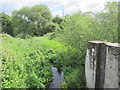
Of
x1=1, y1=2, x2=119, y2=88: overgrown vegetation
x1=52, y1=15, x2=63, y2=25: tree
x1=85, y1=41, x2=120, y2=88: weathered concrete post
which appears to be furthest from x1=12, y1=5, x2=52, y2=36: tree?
x1=85, y1=41, x2=120, y2=88: weathered concrete post

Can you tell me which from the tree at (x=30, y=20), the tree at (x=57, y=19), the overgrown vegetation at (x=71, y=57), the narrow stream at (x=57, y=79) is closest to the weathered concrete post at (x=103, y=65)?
the overgrown vegetation at (x=71, y=57)

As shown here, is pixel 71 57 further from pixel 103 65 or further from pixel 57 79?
pixel 103 65

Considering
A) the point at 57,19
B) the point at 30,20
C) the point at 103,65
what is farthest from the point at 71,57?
the point at 57,19

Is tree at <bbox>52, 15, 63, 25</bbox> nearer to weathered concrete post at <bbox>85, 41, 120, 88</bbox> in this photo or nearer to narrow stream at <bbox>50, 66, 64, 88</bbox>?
narrow stream at <bbox>50, 66, 64, 88</bbox>

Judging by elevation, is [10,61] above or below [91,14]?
below

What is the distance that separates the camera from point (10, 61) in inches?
189

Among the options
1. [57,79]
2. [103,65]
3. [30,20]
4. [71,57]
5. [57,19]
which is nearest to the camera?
[103,65]

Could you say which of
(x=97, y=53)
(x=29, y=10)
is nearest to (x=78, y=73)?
(x=97, y=53)

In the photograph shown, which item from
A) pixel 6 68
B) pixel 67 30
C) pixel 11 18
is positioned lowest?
pixel 6 68

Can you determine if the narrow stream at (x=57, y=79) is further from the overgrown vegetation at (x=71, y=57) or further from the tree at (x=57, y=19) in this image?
the tree at (x=57, y=19)

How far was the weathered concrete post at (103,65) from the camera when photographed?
277cm

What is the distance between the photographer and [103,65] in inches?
128

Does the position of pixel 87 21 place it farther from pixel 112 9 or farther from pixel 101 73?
pixel 101 73

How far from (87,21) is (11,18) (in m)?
14.4
